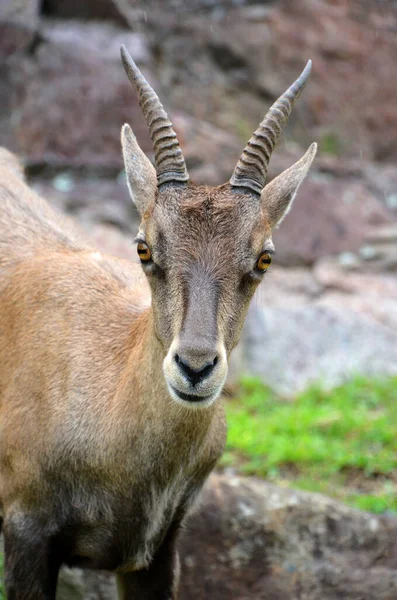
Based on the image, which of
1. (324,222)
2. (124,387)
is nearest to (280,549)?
(124,387)

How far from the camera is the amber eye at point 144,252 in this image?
4.26 metres

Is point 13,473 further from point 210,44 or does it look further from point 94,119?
point 210,44

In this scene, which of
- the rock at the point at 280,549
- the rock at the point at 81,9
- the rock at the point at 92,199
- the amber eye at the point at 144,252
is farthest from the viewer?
the rock at the point at 81,9

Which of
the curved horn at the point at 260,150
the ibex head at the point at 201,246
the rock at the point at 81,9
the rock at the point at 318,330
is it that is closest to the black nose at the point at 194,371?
the ibex head at the point at 201,246

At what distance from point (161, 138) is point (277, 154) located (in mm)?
6435

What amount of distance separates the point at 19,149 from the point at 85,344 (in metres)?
5.76

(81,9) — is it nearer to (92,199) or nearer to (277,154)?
(92,199)

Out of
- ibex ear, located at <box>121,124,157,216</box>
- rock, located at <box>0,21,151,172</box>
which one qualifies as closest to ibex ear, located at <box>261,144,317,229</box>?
ibex ear, located at <box>121,124,157,216</box>

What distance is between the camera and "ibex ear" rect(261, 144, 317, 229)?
461cm

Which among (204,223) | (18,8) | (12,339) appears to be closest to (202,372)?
(204,223)

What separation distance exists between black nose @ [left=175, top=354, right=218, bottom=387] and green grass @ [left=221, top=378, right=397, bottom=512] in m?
3.52

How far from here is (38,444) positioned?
4656 millimetres

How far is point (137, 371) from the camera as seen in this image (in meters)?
4.53

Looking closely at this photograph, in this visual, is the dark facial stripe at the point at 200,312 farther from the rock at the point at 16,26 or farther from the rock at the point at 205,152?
the rock at the point at 16,26
